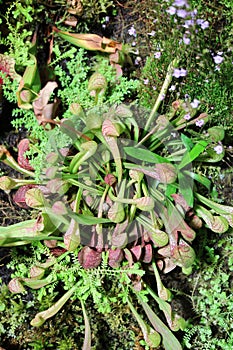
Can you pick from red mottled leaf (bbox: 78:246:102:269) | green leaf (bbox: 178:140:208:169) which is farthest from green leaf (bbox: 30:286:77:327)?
green leaf (bbox: 178:140:208:169)

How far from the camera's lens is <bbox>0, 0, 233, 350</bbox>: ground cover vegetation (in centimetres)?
161

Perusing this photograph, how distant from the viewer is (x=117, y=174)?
1.64 m

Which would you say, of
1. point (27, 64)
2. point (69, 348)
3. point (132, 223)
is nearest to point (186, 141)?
point (132, 223)

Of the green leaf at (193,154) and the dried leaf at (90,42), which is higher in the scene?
the dried leaf at (90,42)

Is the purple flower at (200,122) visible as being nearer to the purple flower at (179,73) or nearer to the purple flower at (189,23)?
the purple flower at (179,73)

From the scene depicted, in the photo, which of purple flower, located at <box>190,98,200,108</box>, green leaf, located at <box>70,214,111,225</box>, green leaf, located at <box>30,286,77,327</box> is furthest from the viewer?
green leaf, located at <box>30,286,77,327</box>

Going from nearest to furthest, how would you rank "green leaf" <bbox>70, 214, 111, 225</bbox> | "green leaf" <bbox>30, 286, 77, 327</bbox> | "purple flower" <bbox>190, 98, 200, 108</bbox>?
"green leaf" <bbox>70, 214, 111, 225</bbox> → "purple flower" <bbox>190, 98, 200, 108</bbox> → "green leaf" <bbox>30, 286, 77, 327</bbox>

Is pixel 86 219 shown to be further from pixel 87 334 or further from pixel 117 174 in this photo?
pixel 87 334

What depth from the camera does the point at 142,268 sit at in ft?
5.71

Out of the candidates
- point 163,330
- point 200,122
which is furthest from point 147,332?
point 200,122

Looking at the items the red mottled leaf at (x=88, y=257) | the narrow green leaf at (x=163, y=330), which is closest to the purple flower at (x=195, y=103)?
the red mottled leaf at (x=88, y=257)

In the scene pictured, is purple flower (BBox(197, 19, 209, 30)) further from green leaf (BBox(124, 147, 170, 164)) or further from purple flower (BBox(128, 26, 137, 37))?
green leaf (BBox(124, 147, 170, 164))

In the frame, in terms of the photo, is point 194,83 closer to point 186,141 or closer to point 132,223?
point 186,141

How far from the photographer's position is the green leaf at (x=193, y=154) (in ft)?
5.15
